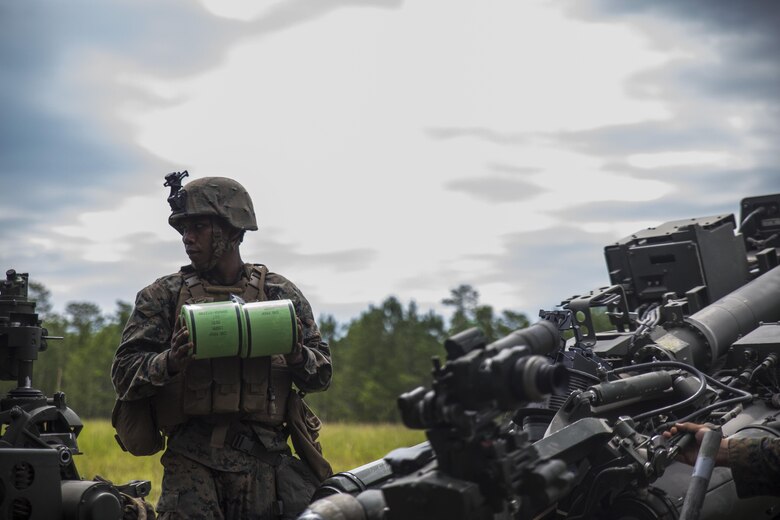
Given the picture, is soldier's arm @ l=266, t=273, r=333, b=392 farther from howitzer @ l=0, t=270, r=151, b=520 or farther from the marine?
howitzer @ l=0, t=270, r=151, b=520

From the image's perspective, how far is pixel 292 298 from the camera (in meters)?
5.92

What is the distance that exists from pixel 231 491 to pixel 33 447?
4.25 ft

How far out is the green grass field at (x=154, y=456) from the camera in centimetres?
1325

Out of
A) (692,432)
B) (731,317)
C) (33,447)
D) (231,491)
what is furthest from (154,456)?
(692,432)

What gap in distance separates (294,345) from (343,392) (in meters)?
26.8

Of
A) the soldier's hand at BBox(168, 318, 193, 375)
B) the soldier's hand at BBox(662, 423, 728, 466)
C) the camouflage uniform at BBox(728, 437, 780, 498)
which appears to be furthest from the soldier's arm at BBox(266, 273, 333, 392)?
the camouflage uniform at BBox(728, 437, 780, 498)

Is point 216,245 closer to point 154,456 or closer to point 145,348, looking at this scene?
point 145,348

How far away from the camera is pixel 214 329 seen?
16.6ft

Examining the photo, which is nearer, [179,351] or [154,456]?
[179,351]

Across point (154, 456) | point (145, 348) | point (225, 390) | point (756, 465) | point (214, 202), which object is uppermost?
point (214, 202)

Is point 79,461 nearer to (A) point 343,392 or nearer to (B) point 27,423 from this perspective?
(B) point 27,423

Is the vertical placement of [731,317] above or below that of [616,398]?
above

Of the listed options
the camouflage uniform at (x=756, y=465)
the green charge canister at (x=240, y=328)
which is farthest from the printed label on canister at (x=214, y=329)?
the camouflage uniform at (x=756, y=465)

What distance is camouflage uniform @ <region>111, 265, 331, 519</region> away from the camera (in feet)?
17.3
